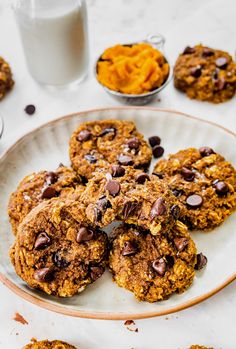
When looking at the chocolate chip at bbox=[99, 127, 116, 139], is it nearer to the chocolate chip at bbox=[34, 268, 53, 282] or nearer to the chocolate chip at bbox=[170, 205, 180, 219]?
the chocolate chip at bbox=[170, 205, 180, 219]

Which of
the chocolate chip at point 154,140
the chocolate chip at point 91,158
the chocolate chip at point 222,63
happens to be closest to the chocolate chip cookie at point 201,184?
the chocolate chip at point 154,140

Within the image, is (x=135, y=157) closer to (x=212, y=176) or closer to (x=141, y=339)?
(x=212, y=176)

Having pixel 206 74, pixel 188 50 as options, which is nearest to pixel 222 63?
pixel 206 74

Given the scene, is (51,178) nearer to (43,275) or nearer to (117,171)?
(117,171)

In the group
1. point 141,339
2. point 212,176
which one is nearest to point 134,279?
point 141,339

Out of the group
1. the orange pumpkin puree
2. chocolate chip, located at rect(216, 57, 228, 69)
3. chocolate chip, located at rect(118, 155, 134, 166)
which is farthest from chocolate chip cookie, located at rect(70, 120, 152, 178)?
chocolate chip, located at rect(216, 57, 228, 69)
